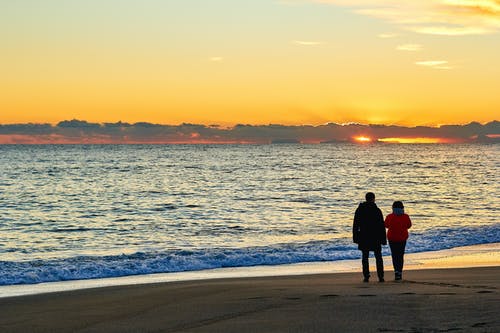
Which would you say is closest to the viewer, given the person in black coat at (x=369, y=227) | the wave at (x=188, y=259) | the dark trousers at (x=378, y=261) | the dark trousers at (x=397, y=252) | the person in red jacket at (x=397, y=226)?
the person in black coat at (x=369, y=227)

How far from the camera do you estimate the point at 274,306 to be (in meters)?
12.5

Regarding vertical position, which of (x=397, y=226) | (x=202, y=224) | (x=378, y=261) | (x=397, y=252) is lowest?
(x=202, y=224)

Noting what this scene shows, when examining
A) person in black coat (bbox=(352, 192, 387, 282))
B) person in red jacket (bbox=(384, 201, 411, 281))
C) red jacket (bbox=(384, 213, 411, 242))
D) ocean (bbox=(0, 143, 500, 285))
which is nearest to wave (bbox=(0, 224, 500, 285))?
ocean (bbox=(0, 143, 500, 285))

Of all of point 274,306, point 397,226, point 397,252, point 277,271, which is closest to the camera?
point 274,306

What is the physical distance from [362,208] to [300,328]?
5.49 metres

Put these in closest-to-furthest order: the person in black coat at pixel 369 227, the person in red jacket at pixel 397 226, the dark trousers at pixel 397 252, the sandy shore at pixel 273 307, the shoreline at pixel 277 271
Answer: the sandy shore at pixel 273 307
the person in black coat at pixel 369 227
the person in red jacket at pixel 397 226
the dark trousers at pixel 397 252
the shoreline at pixel 277 271

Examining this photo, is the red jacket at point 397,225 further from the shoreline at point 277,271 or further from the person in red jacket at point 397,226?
the shoreline at point 277,271

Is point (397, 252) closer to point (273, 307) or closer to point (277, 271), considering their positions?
point (273, 307)

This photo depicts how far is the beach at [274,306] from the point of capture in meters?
10.7

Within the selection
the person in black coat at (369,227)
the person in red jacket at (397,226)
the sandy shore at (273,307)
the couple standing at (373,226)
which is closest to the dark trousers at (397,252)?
the person in red jacket at (397,226)

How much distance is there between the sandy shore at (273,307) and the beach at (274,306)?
1 cm

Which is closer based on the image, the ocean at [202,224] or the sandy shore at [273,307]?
the sandy shore at [273,307]

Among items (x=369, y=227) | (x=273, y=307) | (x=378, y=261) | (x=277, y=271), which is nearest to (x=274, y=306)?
(x=273, y=307)

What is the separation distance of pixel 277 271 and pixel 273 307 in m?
8.88
